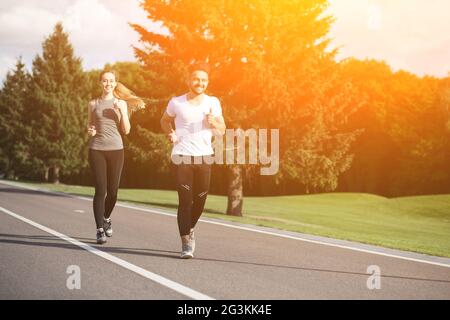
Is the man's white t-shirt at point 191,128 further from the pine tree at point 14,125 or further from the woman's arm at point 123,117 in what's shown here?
the pine tree at point 14,125

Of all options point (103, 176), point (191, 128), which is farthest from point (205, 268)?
point (103, 176)

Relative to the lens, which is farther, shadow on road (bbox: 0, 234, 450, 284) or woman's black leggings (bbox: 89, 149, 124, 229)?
woman's black leggings (bbox: 89, 149, 124, 229)

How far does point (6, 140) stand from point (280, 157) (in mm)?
38110

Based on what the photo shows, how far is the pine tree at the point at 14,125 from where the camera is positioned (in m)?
46.9

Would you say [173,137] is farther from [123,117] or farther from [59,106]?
[59,106]

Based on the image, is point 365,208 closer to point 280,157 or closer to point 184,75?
point 280,157

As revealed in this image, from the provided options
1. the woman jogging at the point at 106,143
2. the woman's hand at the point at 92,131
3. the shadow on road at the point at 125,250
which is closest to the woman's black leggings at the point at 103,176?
the woman jogging at the point at 106,143

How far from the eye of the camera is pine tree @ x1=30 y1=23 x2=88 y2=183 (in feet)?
144

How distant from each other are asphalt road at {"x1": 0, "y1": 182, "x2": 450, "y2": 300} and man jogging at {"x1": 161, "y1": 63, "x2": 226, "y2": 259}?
1.96ft

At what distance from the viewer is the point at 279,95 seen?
18.5m

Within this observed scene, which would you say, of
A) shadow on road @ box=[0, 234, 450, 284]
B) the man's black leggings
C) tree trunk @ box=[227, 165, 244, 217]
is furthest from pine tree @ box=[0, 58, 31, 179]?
the man's black leggings

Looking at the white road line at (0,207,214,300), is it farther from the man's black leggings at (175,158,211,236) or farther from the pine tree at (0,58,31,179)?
the pine tree at (0,58,31,179)
